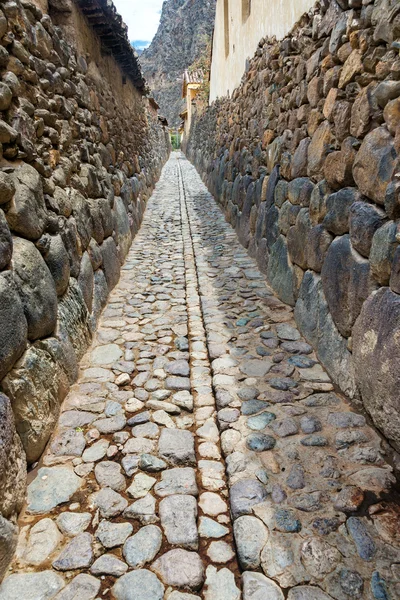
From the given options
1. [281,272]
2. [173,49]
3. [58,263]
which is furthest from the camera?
[173,49]

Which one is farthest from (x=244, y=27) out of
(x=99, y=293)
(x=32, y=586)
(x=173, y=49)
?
(x=173, y=49)

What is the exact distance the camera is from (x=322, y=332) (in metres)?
3.00

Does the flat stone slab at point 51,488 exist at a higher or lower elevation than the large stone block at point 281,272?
lower

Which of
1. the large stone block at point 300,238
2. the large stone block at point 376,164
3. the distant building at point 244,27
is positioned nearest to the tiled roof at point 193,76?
the distant building at point 244,27

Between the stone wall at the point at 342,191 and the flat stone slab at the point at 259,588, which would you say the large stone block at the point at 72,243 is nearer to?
the stone wall at the point at 342,191

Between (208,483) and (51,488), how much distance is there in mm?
820

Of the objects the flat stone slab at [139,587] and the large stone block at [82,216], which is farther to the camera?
the large stone block at [82,216]

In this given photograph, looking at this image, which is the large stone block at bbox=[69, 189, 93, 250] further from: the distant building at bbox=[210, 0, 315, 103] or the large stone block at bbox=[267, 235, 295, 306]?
the distant building at bbox=[210, 0, 315, 103]

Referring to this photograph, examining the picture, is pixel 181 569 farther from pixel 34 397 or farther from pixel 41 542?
pixel 34 397

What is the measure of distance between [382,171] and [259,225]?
10.5 feet

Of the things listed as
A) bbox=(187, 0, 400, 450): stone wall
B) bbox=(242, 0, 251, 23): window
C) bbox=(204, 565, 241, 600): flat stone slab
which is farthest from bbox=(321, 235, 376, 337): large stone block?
bbox=(242, 0, 251, 23): window

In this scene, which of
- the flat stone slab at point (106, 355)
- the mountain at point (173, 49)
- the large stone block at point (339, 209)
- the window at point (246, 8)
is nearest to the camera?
the large stone block at point (339, 209)

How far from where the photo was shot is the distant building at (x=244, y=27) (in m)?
4.18

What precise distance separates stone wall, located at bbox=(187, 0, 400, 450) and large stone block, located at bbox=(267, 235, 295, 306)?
0.04 ft
